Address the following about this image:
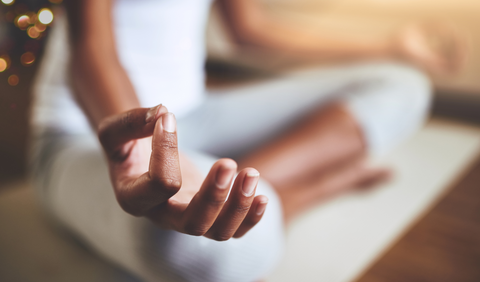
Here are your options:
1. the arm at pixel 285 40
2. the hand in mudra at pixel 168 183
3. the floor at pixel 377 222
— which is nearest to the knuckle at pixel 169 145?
the hand in mudra at pixel 168 183

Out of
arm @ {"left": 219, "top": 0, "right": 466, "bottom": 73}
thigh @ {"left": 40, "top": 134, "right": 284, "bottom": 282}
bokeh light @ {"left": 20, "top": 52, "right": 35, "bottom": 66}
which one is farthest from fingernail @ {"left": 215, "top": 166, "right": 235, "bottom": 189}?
arm @ {"left": 219, "top": 0, "right": 466, "bottom": 73}

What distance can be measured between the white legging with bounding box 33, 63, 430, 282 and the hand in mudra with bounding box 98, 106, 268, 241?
75 millimetres

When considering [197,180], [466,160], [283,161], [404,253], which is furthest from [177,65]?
→ [466,160]

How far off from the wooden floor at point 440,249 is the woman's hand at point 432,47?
0.29 metres

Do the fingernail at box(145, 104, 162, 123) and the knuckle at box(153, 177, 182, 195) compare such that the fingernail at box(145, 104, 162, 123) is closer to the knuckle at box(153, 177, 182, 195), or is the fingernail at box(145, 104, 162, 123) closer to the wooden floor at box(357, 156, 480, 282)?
the knuckle at box(153, 177, 182, 195)

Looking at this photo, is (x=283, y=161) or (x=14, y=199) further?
(x=14, y=199)

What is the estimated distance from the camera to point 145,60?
1.92 feet

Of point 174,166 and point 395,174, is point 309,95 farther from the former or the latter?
point 174,166

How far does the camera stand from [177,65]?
0.61 m

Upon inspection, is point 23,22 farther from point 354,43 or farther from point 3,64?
point 354,43

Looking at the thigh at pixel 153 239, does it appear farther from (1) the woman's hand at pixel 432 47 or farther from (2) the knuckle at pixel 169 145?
(1) the woman's hand at pixel 432 47

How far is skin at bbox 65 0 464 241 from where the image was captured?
0.22 m

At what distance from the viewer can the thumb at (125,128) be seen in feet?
0.73

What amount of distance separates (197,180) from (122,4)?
0.37m
